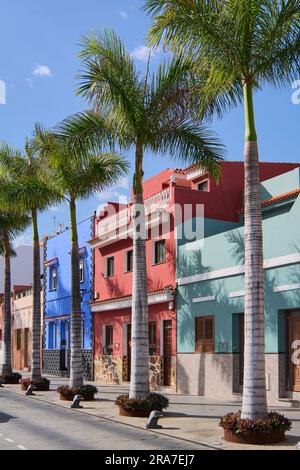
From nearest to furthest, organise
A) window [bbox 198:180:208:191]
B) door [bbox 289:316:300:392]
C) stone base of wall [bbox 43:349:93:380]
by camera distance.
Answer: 1. door [bbox 289:316:300:392]
2. window [bbox 198:180:208:191]
3. stone base of wall [bbox 43:349:93:380]

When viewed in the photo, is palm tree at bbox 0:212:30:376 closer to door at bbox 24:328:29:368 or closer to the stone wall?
the stone wall

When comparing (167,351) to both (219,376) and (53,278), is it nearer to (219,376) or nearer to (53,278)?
(219,376)

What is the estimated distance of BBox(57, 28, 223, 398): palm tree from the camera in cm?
1792

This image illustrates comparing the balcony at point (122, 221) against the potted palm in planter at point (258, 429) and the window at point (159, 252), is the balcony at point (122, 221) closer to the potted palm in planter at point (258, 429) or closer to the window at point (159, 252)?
the window at point (159, 252)

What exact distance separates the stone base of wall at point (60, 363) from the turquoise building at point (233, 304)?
9.87 meters

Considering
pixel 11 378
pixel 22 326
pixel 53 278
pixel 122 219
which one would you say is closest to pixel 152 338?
pixel 122 219

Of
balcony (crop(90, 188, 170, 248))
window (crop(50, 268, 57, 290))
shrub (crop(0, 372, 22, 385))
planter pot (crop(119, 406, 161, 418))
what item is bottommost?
shrub (crop(0, 372, 22, 385))

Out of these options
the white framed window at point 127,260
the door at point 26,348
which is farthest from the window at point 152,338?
the door at point 26,348

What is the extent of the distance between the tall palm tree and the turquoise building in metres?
6.13

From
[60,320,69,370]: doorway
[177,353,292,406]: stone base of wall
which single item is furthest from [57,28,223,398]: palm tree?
[60,320,69,370]: doorway

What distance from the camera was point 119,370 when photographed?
103ft

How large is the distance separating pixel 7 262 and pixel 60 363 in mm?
7685

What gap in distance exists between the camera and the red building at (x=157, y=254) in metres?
26.7
